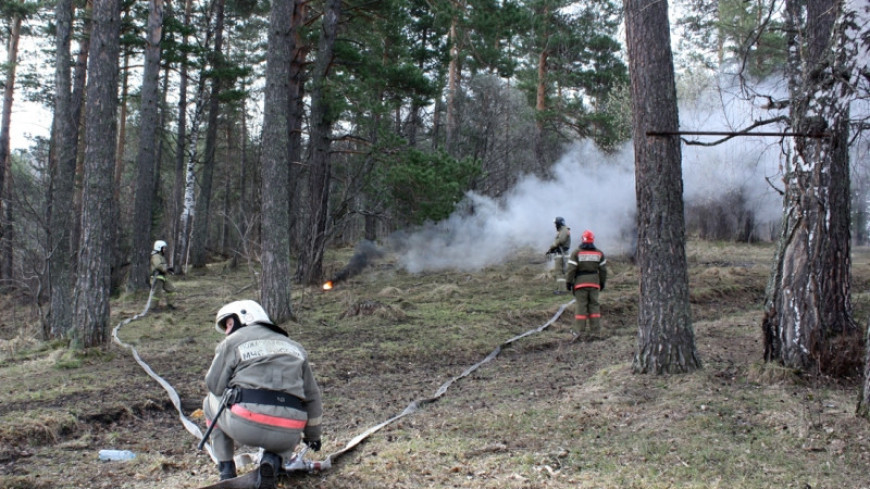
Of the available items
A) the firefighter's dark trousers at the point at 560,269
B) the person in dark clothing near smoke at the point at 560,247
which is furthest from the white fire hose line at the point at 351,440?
the person in dark clothing near smoke at the point at 560,247

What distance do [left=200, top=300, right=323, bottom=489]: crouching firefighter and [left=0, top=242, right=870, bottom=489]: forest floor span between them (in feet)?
1.64

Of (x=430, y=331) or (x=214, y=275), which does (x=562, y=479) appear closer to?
(x=430, y=331)

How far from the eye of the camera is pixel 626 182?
21359 mm

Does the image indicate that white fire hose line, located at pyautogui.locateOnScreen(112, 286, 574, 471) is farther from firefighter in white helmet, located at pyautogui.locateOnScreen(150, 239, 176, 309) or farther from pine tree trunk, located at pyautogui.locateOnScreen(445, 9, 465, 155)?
pine tree trunk, located at pyautogui.locateOnScreen(445, 9, 465, 155)

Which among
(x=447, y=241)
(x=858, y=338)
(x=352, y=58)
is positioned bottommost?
(x=858, y=338)

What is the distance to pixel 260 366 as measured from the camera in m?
4.43

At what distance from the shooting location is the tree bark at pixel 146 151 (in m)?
18.6

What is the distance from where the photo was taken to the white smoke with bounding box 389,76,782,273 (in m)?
21.4

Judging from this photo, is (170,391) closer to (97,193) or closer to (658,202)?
(97,193)

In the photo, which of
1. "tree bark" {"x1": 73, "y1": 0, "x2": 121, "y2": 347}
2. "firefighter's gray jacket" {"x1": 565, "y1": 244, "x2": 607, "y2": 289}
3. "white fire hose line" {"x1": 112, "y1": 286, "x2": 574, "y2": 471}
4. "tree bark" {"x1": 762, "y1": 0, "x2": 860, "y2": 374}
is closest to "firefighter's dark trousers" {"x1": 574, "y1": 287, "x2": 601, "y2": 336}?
"firefighter's gray jacket" {"x1": 565, "y1": 244, "x2": 607, "y2": 289}

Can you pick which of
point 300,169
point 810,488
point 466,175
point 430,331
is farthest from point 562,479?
point 300,169

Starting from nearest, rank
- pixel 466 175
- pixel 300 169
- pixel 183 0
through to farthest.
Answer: pixel 466 175, pixel 300 169, pixel 183 0

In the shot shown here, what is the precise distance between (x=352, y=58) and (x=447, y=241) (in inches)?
326

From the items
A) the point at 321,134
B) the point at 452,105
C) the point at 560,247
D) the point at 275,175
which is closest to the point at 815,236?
the point at 275,175
